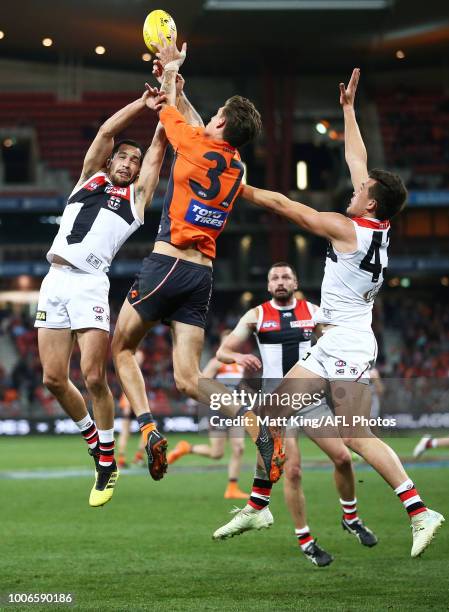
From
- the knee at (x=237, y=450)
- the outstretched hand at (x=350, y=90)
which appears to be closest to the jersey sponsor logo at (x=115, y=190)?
the outstretched hand at (x=350, y=90)

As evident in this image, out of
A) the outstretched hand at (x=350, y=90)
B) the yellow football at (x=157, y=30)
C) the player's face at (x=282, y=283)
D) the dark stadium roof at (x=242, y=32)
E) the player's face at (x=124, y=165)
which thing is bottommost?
the player's face at (x=282, y=283)

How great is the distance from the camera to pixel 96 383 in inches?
338

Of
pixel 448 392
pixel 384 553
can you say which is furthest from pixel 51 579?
pixel 448 392

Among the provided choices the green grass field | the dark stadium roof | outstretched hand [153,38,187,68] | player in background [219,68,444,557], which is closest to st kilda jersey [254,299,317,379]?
the green grass field

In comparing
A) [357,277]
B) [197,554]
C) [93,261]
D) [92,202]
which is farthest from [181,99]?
[197,554]

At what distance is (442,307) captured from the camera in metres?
39.9

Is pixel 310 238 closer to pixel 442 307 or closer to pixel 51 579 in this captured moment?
pixel 442 307

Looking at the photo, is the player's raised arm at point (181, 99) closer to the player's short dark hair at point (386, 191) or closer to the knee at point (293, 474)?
the player's short dark hair at point (386, 191)

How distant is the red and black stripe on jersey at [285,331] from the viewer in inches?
417

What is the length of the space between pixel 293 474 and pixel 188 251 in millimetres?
2986

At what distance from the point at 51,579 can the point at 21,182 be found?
3282 centimetres

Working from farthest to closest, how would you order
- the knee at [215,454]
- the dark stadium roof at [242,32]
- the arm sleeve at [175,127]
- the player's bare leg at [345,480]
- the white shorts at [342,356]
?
the dark stadium roof at [242,32] → the knee at [215,454] → the player's bare leg at [345,480] → the white shorts at [342,356] → the arm sleeve at [175,127]

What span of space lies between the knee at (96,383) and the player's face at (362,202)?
96.7 inches

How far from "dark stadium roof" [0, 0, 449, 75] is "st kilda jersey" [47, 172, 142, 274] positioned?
24.8m
